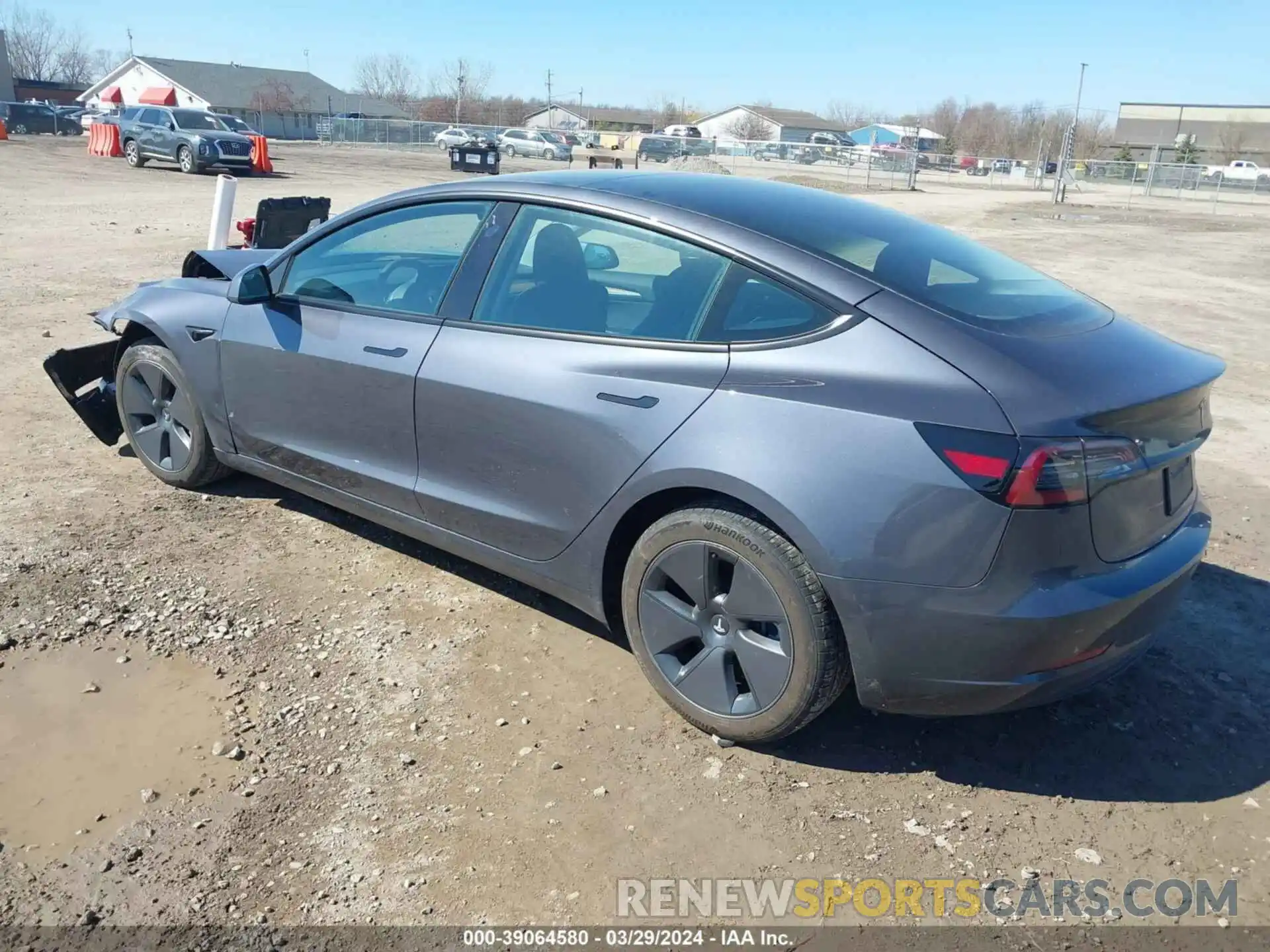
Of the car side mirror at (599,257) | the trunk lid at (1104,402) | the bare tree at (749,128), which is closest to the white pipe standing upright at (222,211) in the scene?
the car side mirror at (599,257)

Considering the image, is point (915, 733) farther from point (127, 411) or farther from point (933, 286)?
point (127, 411)

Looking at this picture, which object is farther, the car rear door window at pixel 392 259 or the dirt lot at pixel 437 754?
the car rear door window at pixel 392 259

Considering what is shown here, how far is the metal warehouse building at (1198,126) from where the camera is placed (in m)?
76.0

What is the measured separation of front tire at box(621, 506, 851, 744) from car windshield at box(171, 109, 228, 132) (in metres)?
31.7

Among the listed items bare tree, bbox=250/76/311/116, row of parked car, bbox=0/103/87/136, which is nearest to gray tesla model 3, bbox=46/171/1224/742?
row of parked car, bbox=0/103/87/136

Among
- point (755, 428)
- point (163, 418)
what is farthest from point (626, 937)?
point (163, 418)

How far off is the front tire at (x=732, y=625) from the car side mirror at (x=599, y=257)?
1.00 metres

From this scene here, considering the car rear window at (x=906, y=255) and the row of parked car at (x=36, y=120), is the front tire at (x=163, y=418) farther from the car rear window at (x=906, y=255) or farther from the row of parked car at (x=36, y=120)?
the row of parked car at (x=36, y=120)

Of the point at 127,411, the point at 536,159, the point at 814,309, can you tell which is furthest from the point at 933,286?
the point at 536,159

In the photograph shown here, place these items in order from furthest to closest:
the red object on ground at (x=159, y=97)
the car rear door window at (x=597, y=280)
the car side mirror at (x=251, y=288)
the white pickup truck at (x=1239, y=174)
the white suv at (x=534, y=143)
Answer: the red object on ground at (x=159, y=97), the white suv at (x=534, y=143), the white pickup truck at (x=1239, y=174), the car side mirror at (x=251, y=288), the car rear door window at (x=597, y=280)

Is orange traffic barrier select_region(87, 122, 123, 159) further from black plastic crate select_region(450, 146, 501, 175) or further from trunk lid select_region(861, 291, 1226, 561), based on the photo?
trunk lid select_region(861, 291, 1226, 561)

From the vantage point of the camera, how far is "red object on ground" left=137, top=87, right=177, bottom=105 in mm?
69812

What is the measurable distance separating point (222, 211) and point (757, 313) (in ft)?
25.4

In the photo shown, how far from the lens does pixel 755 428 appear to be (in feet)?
9.25
